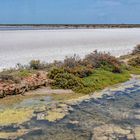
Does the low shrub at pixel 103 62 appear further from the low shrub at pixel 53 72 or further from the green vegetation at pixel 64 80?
the green vegetation at pixel 64 80

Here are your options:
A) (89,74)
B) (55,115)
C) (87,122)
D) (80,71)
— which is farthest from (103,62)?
(87,122)

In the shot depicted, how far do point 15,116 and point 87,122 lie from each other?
8.49 ft

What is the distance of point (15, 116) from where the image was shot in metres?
12.9

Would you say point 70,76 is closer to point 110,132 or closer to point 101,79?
point 101,79

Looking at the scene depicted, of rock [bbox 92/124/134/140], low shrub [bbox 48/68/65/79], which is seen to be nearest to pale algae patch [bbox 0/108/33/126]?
rock [bbox 92/124/134/140]

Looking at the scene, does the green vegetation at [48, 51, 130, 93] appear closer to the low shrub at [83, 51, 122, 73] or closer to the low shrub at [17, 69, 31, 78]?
the low shrub at [83, 51, 122, 73]

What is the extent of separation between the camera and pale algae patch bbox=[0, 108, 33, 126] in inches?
485

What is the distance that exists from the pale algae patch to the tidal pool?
0.69ft

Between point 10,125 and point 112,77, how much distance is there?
382 inches

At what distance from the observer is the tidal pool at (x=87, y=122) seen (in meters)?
11.0

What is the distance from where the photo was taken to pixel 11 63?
24.4 metres

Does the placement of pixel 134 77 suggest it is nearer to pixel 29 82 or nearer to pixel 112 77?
pixel 112 77

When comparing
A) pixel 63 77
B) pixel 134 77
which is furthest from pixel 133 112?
pixel 134 77

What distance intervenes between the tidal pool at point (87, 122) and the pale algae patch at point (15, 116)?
0.69 feet
